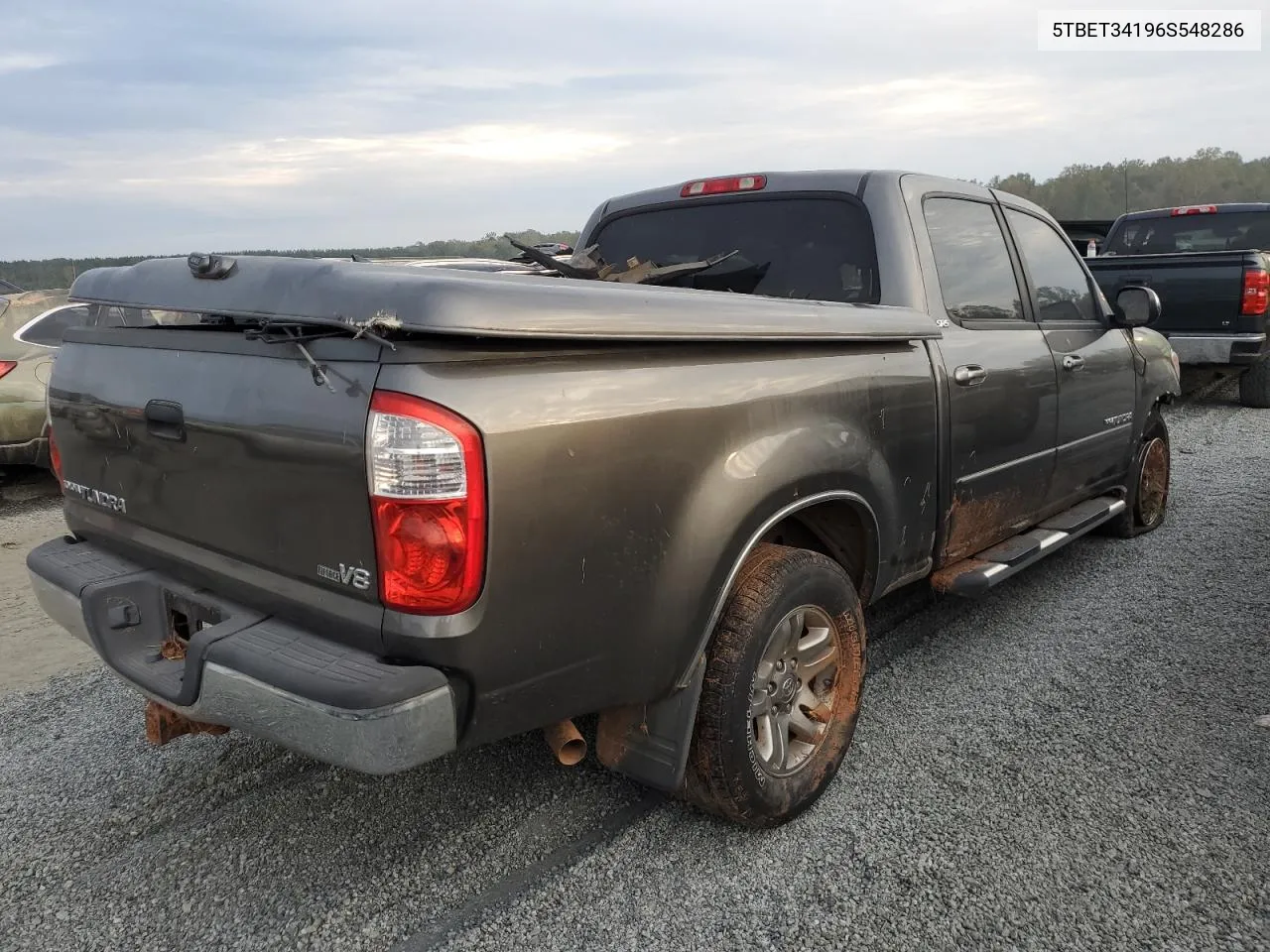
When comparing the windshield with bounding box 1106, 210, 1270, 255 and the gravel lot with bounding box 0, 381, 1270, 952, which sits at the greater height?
the windshield with bounding box 1106, 210, 1270, 255

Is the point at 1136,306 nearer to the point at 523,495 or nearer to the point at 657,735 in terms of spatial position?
the point at 657,735

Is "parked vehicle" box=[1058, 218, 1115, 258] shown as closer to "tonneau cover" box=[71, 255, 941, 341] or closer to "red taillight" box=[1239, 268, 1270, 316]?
"red taillight" box=[1239, 268, 1270, 316]

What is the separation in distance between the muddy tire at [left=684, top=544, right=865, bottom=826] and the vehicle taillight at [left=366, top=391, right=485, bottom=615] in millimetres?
856

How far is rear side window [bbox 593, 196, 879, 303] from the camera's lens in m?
3.48

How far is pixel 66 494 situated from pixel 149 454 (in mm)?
627

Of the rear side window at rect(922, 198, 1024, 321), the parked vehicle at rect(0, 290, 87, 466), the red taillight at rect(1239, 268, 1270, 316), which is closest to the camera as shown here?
the rear side window at rect(922, 198, 1024, 321)

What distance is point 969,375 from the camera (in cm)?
341

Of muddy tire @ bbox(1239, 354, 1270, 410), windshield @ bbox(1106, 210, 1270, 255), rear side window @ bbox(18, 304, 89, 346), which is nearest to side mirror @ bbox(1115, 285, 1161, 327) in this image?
muddy tire @ bbox(1239, 354, 1270, 410)

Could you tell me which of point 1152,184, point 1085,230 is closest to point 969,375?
point 1085,230

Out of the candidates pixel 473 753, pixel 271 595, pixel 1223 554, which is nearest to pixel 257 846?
pixel 473 753

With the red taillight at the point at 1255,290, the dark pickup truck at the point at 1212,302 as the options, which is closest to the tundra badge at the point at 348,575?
the dark pickup truck at the point at 1212,302

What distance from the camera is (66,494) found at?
2.85 metres

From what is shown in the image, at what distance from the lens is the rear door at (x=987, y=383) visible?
3445mm

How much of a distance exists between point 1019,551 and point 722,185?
1.93m
